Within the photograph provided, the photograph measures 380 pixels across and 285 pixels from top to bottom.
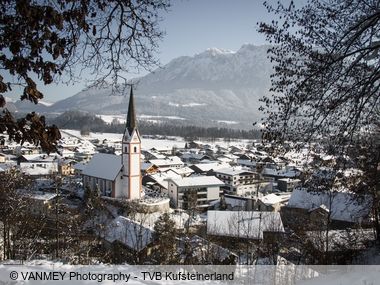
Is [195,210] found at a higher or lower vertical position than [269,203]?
lower

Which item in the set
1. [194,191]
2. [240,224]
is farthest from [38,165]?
[240,224]

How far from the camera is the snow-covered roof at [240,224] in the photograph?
54.8 feet

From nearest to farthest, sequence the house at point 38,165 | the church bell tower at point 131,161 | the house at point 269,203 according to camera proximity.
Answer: the house at point 269,203, the church bell tower at point 131,161, the house at point 38,165

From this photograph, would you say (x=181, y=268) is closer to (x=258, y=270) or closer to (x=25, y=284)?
(x=258, y=270)

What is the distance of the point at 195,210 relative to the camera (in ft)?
98.2

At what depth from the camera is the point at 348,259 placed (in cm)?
980

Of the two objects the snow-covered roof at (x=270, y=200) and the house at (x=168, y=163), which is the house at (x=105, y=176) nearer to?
the snow-covered roof at (x=270, y=200)

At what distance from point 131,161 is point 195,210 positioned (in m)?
7.48

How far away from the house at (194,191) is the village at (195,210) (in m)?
0.10

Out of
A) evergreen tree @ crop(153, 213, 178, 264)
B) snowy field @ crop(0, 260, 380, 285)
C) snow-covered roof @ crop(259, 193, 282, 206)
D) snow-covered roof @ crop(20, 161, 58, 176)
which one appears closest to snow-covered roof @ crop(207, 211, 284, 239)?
evergreen tree @ crop(153, 213, 178, 264)

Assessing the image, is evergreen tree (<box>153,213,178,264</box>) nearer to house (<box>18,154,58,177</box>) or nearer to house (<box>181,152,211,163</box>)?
house (<box>18,154,58,177</box>)

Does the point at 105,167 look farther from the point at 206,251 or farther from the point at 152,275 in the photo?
the point at 152,275

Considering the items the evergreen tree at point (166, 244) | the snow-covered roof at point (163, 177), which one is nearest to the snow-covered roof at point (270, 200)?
the snow-covered roof at point (163, 177)

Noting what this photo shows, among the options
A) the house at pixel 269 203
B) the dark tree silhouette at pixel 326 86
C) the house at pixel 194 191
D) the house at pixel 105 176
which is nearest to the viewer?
the dark tree silhouette at pixel 326 86
